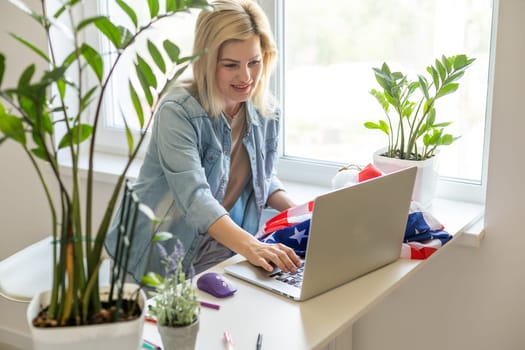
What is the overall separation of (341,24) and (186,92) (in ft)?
2.11

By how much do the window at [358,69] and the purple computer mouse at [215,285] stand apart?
0.94 m

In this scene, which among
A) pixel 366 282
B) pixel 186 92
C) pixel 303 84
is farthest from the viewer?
pixel 303 84

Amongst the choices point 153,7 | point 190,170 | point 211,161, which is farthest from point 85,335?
point 211,161

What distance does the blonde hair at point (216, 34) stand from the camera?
1.83 meters

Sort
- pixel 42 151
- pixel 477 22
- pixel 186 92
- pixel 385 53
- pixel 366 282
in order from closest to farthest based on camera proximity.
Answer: pixel 42 151 < pixel 366 282 < pixel 186 92 < pixel 477 22 < pixel 385 53

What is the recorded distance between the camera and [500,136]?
6.19 ft

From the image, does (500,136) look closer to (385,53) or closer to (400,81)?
(400,81)

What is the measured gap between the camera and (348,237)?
1469 millimetres

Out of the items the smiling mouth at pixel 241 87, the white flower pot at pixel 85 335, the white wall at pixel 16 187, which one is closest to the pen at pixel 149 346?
the white flower pot at pixel 85 335

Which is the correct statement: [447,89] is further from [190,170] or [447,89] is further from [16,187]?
[16,187]

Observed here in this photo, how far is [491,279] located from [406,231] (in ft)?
1.34

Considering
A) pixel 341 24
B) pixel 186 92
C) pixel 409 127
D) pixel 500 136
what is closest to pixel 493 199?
pixel 500 136

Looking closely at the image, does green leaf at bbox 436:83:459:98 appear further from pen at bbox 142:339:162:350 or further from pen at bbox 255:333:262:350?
pen at bbox 142:339:162:350

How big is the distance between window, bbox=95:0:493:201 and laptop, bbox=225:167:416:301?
1.94 ft
